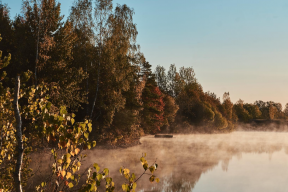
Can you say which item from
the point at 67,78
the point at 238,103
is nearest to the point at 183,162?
the point at 67,78

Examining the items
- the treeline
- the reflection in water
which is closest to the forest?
the treeline

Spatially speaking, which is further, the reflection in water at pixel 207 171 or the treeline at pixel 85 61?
the treeline at pixel 85 61

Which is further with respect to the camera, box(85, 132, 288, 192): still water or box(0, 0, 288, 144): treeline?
box(0, 0, 288, 144): treeline

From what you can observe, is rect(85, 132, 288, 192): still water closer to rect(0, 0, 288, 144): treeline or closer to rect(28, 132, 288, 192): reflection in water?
rect(28, 132, 288, 192): reflection in water

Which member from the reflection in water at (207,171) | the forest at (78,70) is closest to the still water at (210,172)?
the reflection in water at (207,171)

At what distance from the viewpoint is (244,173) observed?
57.4 ft

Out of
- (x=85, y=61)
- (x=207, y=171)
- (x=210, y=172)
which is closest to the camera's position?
(x=210, y=172)

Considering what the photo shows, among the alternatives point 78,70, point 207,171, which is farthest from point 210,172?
point 78,70

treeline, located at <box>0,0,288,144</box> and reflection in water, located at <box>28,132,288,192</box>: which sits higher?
treeline, located at <box>0,0,288,144</box>

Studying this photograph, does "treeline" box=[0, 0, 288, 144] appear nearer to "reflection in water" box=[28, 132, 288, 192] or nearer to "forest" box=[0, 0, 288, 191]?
"forest" box=[0, 0, 288, 191]

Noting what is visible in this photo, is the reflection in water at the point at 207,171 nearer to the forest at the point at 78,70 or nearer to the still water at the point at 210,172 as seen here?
the still water at the point at 210,172

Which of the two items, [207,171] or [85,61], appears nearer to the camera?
[207,171]

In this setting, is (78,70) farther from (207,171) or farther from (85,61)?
(207,171)

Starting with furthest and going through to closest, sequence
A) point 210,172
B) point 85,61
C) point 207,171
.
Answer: point 85,61, point 207,171, point 210,172
